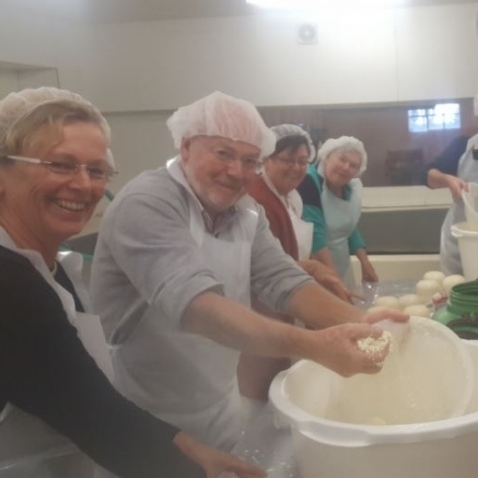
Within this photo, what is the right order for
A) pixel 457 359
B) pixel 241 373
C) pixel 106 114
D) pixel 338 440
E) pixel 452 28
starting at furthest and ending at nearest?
1. pixel 106 114
2. pixel 452 28
3. pixel 241 373
4. pixel 457 359
5. pixel 338 440

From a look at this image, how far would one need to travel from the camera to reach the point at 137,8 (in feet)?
9.08

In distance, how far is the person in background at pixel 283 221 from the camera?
4.41 ft

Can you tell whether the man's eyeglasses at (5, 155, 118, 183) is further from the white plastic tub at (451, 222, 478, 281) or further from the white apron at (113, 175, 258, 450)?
the white plastic tub at (451, 222, 478, 281)

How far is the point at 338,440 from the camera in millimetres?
658

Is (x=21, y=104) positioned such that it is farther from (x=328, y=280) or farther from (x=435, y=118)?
(x=435, y=118)

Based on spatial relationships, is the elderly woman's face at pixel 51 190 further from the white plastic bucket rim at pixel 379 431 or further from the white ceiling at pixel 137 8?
the white ceiling at pixel 137 8

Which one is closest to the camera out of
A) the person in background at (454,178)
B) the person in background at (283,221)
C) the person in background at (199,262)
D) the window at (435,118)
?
the person in background at (199,262)

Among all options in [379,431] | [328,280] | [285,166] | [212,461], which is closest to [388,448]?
[379,431]

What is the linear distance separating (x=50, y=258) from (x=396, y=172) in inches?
107

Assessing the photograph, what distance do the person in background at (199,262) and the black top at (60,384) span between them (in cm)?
23

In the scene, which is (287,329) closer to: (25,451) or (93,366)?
(93,366)

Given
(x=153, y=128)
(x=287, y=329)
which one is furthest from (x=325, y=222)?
(x=287, y=329)

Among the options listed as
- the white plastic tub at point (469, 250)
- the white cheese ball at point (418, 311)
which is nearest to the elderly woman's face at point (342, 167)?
the white plastic tub at point (469, 250)

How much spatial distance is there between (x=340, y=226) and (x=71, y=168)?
174cm
